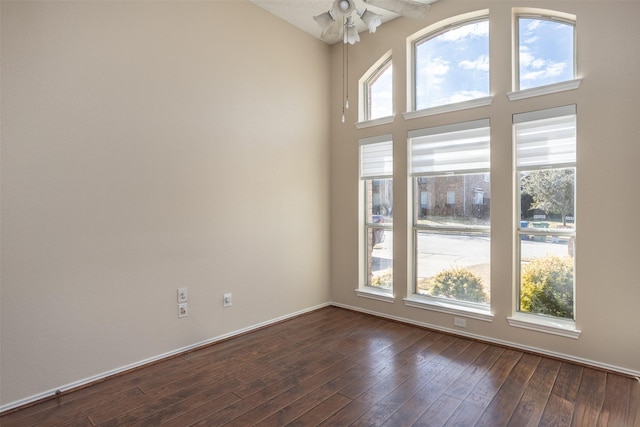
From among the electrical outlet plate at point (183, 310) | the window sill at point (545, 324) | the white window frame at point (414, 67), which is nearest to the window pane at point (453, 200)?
the white window frame at point (414, 67)

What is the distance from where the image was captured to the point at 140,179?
2.91 metres

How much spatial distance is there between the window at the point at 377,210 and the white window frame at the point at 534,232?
138cm

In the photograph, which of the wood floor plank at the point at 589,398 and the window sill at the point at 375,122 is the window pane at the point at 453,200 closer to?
the window sill at the point at 375,122

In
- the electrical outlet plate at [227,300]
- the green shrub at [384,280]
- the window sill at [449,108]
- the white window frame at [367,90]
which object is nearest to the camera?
the window sill at [449,108]

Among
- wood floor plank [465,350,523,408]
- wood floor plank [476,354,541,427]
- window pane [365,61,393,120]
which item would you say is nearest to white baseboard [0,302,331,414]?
wood floor plank [465,350,523,408]

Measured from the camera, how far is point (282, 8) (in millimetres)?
3812

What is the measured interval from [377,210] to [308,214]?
2.95 feet

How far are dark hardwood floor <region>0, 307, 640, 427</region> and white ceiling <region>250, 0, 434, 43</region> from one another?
10.9 ft

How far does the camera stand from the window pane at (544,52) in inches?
121

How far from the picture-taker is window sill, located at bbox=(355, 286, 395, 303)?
416 centimetres

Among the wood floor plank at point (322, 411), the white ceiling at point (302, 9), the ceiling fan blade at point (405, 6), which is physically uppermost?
the white ceiling at point (302, 9)

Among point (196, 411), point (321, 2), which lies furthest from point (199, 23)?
point (196, 411)

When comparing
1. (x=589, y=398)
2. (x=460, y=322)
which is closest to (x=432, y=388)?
(x=589, y=398)

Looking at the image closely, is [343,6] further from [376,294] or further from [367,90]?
[376,294]
